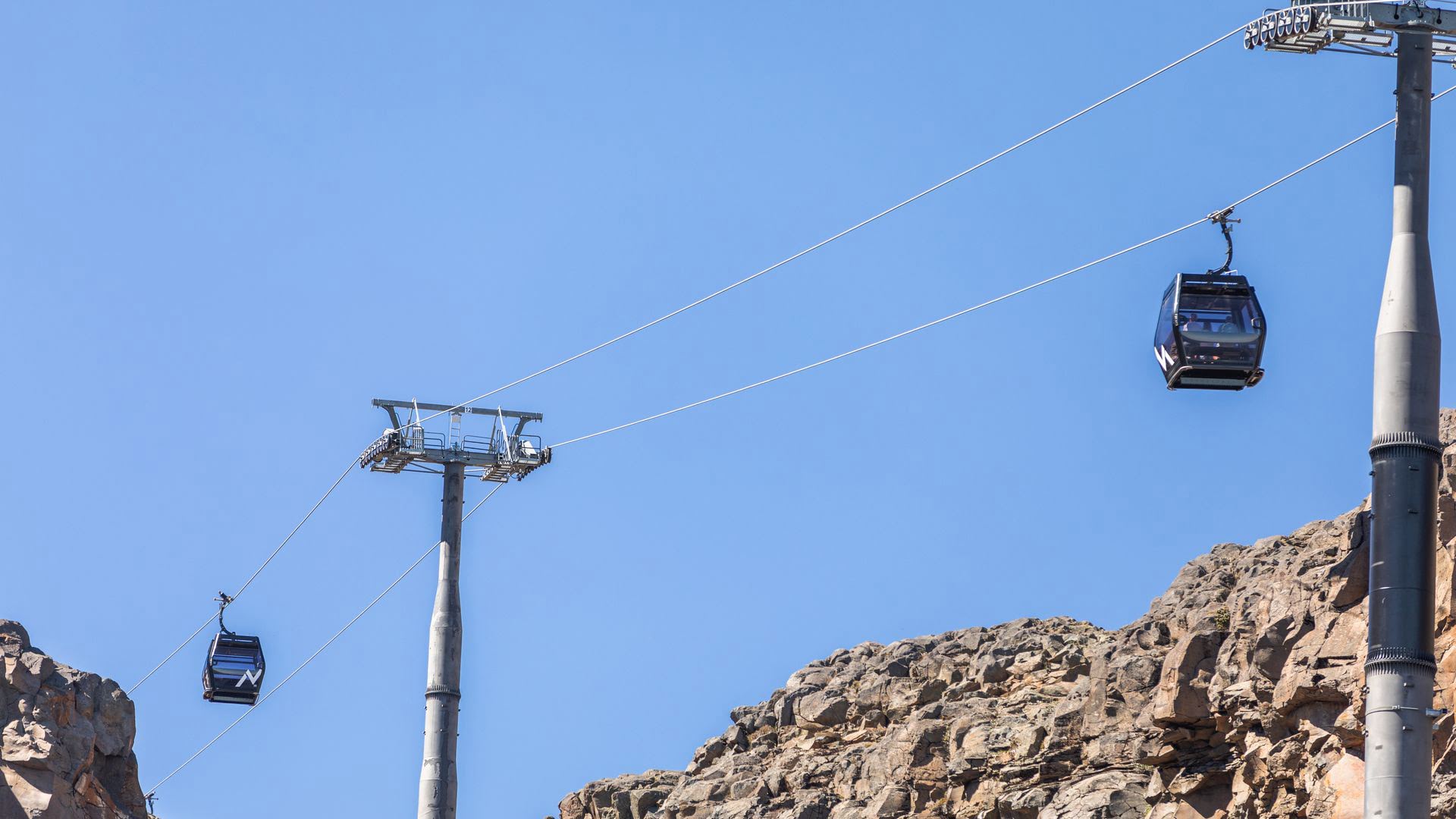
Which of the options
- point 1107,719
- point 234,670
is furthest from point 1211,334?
point 1107,719

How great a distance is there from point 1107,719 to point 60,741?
938 inches

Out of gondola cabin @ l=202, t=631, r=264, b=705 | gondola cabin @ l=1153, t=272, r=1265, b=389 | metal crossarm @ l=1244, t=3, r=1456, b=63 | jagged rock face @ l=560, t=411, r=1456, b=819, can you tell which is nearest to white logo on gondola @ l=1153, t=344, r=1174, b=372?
gondola cabin @ l=1153, t=272, r=1265, b=389

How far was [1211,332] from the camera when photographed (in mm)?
23531

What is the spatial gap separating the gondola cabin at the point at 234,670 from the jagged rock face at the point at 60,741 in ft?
23.8

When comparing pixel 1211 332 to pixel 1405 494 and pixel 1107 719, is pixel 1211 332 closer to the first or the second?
pixel 1405 494

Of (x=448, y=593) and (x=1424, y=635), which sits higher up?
(x=448, y=593)

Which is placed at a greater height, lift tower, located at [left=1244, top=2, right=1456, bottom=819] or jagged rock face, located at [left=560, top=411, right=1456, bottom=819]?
jagged rock face, located at [left=560, top=411, right=1456, bottom=819]

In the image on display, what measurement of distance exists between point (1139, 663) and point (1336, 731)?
30.1ft

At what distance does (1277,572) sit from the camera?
162 feet

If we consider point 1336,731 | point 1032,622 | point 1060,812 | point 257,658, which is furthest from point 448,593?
point 1032,622

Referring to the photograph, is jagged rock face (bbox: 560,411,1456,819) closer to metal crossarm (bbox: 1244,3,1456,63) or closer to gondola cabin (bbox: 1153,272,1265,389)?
gondola cabin (bbox: 1153,272,1265,389)

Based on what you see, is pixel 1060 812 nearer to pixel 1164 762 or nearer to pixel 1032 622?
pixel 1164 762

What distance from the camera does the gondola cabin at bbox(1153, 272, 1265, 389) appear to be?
22.8m

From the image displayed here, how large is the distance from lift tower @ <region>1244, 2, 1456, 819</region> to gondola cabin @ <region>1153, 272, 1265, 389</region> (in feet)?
17.5
